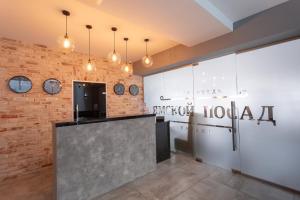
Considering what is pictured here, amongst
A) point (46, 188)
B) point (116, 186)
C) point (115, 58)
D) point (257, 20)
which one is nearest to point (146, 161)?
point (116, 186)

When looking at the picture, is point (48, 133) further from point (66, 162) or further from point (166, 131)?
point (166, 131)

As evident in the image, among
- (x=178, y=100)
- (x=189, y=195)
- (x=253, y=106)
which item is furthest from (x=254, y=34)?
(x=189, y=195)

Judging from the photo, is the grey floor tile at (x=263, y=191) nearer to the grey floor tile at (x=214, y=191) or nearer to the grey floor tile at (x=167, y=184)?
the grey floor tile at (x=214, y=191)

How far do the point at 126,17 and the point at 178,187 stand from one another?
2748 millimetres

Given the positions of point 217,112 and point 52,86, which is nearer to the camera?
point 217,112

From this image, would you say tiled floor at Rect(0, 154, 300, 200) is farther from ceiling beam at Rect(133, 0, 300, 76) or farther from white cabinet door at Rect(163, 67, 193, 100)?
ceiling beam at Rect(133, 0, 300, 76)

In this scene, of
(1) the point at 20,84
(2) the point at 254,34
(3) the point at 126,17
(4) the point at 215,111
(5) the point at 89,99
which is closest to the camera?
(3) the point at 126,17

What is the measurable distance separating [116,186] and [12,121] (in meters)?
2.53

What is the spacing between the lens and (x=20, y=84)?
11.1 feet

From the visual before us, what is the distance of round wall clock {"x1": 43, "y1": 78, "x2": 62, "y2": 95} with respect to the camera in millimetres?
3703

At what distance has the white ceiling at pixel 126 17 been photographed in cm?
210

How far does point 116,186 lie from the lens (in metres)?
2.67

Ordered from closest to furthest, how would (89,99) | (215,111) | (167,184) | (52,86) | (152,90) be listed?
(167,184), (215,111), (52,86), (89,99), (152,90)

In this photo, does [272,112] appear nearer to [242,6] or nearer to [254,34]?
[254,34]
